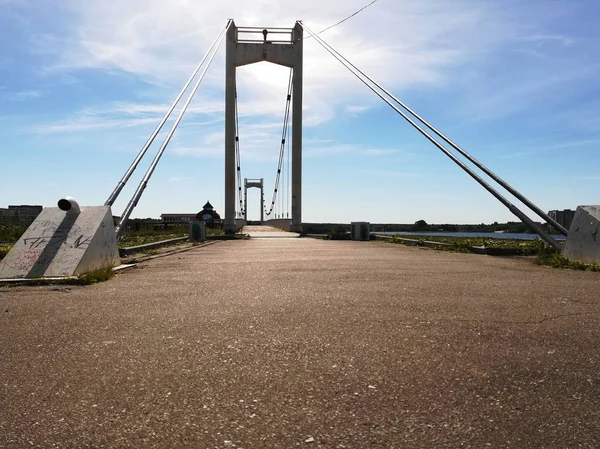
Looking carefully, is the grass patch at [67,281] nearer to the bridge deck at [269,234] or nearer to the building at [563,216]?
the building at [563,216]

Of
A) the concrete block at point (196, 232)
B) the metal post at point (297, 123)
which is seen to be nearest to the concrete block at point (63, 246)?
the concrete block at point (196, 232)

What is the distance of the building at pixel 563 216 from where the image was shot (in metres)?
10.4

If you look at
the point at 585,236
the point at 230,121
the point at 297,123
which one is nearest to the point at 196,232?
the point at 230,121

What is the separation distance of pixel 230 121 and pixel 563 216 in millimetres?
22271

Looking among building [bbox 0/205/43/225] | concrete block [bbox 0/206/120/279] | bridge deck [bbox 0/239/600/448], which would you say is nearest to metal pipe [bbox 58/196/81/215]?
concrete block [bbox 0/206/120/279]

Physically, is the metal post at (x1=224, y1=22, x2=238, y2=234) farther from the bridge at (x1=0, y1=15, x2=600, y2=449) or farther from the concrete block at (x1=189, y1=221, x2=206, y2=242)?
the bridge at (x1=0, y1=15, x2=600, y2=449)

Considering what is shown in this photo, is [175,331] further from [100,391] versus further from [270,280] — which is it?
[270,280]

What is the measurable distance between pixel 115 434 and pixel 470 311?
3363 millimetres

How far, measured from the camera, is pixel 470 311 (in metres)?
4.64

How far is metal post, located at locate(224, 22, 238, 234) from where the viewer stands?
3008 cm

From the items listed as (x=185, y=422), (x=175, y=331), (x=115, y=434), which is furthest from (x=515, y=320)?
(x=115, y=434)

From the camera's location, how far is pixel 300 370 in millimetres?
2951

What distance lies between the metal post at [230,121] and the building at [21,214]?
9.99 meters

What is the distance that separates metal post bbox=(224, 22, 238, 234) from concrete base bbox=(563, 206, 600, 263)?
22.1 m
